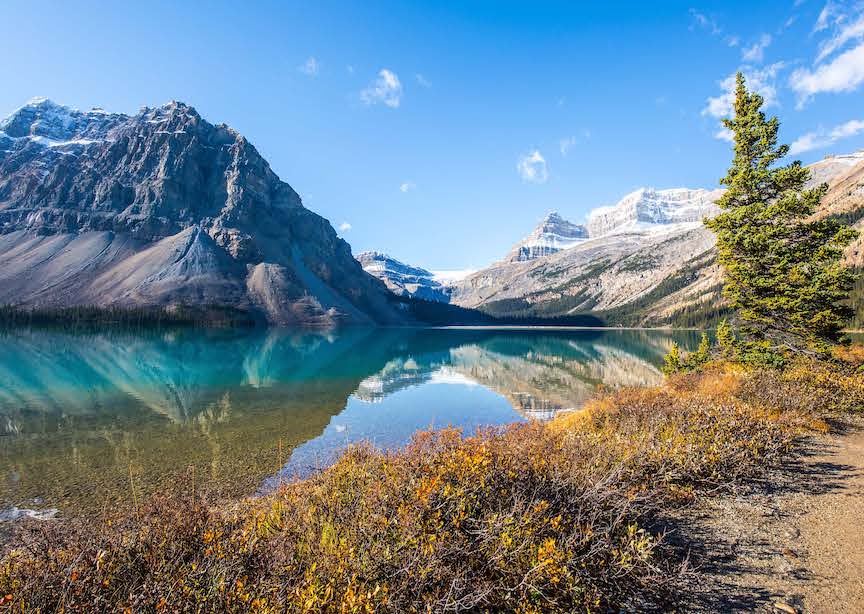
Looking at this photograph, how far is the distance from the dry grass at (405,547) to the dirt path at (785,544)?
0.55 meters

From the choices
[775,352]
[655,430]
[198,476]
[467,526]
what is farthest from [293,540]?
[775,352]

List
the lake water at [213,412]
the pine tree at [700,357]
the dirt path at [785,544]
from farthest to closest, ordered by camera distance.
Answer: the pine tree at [700,357]
the lake water at [213,412]
the dirt path at [785,544]

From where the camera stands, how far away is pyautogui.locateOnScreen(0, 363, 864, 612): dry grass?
12.8 feet

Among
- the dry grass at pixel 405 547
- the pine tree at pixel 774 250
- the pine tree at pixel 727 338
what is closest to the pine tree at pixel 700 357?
the pine tree at pixel 727 338

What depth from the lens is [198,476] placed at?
1631 cm

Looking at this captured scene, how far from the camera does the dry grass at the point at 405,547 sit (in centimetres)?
389

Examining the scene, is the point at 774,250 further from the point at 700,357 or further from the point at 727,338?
the point at 700,357

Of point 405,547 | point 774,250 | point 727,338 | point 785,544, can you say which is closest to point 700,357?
point 727,338

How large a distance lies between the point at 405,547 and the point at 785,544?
21.0 feet

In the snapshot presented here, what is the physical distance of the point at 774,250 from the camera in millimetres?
19203

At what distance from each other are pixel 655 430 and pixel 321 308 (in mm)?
172936

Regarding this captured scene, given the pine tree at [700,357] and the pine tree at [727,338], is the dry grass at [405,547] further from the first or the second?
the pine tree at [700,357]

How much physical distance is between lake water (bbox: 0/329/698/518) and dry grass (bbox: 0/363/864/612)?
15.3ft

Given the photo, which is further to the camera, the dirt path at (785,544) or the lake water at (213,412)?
the lake water at (213,412)
